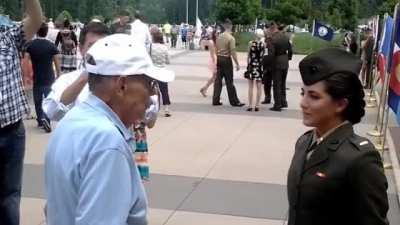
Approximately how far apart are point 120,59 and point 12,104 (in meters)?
2.23

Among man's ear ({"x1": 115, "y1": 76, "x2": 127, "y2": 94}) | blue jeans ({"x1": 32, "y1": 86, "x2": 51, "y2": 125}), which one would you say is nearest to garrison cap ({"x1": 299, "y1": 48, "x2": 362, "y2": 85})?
man's ear ({"x1": 115, "y1": 76, "x2": 127, "y2": 94})

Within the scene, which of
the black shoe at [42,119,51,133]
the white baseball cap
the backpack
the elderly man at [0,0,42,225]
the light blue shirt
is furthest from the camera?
the backpack

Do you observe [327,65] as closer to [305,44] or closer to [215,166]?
[215,166]

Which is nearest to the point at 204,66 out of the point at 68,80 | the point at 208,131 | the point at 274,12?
the point at 208,131

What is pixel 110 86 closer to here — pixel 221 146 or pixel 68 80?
pixel 68 80

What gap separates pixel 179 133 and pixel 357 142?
751cm

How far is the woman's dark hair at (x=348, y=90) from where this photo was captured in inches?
94.7

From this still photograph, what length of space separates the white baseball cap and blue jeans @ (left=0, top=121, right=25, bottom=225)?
86.8 inches

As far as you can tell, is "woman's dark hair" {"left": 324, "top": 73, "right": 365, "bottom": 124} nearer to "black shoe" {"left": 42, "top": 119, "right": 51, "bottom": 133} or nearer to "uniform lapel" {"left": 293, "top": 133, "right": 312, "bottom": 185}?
"uniform lapel" {"left": 293, "top": 133, "right": 312, "bottom": 185}

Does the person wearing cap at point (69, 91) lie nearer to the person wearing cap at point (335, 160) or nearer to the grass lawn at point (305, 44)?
the person wearing cap at point (335, 160)

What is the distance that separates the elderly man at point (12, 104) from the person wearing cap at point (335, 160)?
2.15 metres

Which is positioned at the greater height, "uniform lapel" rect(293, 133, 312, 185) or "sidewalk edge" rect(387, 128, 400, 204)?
"uniform lapel" rect(293, 133, 312, 185)

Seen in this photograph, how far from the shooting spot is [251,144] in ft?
29.8

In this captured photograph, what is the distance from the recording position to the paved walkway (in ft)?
19.4
